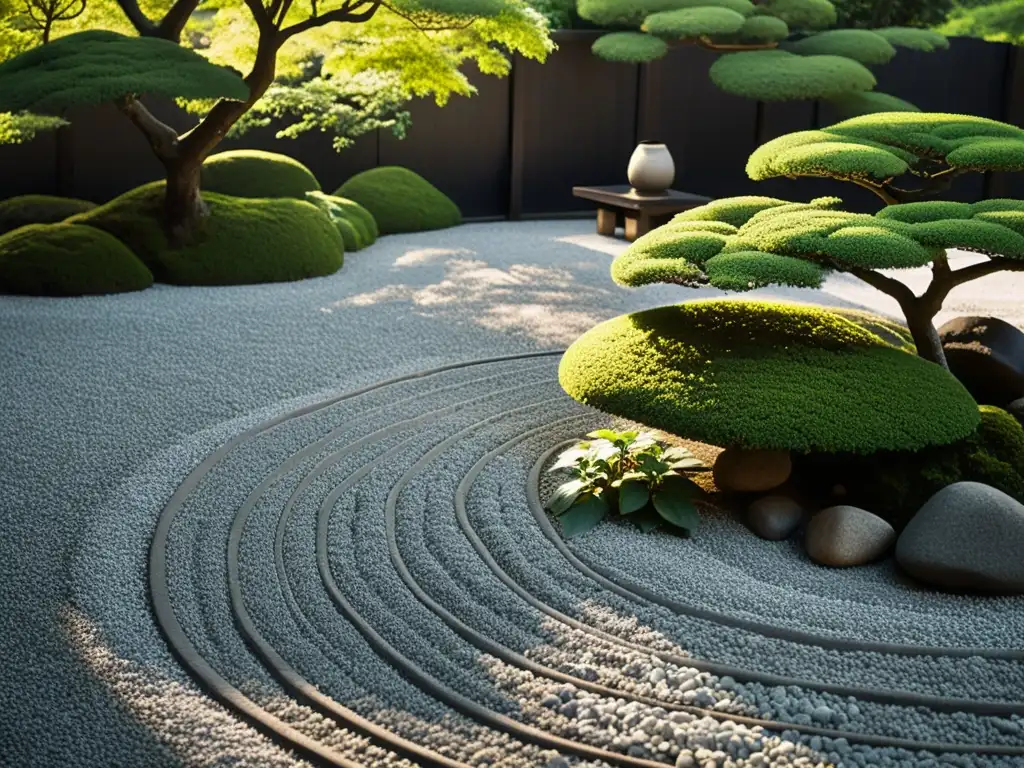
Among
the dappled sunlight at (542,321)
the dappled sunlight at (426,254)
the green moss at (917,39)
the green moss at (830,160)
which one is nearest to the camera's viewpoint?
the green moss at (830,160)

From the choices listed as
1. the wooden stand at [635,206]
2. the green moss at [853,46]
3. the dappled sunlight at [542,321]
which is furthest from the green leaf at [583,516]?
the green moss at [853,46]

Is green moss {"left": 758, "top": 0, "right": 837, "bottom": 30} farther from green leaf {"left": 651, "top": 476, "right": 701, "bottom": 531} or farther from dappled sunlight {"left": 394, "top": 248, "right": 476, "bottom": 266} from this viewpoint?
green leaf {"left": 651, "top": 476, "right": 701, "bottom": 531}

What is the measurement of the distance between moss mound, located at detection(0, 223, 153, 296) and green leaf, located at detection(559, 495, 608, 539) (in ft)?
19.1

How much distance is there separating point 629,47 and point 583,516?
972 centimetres

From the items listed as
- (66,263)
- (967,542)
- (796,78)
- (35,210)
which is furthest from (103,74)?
(796,78)

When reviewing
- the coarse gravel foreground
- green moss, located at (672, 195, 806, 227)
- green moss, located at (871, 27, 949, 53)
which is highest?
green moss, located at (871, 27, 949, 53)

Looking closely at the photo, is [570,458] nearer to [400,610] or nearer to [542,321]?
[400,610]

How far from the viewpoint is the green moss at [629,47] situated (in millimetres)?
14023

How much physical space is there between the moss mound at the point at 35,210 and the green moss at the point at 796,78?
23.3 ft

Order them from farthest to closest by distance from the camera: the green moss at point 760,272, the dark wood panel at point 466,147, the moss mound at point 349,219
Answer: the dark wood panel at point 466,147 → the moss mound at point 349,219 → the green moss at point 760,272

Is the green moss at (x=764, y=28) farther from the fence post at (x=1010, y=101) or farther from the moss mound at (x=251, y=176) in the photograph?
the moss mound at (x=251, y=176)

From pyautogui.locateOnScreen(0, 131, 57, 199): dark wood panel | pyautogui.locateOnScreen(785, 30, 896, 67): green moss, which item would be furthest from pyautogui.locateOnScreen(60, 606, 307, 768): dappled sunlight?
pyautogui.locateOnScreen(785, 30, 896, 67): green moss

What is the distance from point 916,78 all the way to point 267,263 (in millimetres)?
9211

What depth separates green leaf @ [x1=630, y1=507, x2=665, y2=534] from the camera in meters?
5.35
